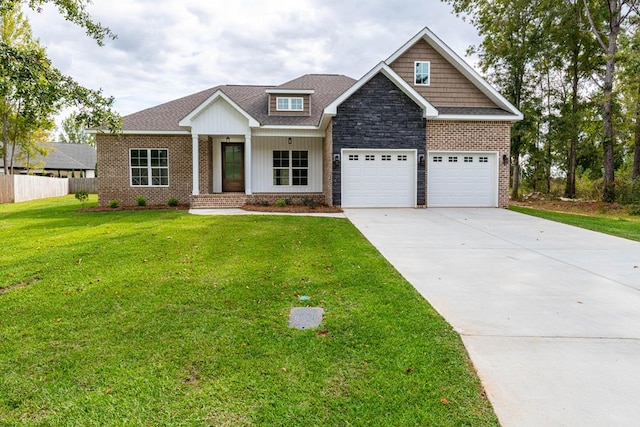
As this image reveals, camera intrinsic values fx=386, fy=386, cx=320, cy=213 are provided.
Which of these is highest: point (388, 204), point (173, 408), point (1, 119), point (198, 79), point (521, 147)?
point (198, 79)

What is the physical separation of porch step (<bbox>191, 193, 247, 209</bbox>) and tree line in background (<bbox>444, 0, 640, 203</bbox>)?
14.5 meters

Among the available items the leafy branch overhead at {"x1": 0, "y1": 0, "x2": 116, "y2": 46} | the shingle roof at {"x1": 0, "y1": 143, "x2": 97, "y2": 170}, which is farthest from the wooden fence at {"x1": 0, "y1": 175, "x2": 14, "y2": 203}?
the shingle roof at {"x1": 0, "y1": 143, "x2": 97, "y2": 170}

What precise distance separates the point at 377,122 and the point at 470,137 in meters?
3.70

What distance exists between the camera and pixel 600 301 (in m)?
4.48

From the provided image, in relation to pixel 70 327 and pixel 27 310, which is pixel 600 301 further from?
pixel 27 310

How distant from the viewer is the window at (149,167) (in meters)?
16.8

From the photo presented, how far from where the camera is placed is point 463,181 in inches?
596

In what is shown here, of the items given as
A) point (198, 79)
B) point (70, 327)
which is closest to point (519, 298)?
point (70, 327)

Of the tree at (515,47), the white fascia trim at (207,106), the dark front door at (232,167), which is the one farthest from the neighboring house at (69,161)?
the tree at (515,47)

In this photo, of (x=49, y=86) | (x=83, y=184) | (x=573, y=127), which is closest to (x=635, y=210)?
(x=573, y=127)

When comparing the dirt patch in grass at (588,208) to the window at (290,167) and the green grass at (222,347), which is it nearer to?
the window at (290,167)

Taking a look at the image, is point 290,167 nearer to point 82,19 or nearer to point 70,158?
point 82,19

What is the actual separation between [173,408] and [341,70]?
2427 cm

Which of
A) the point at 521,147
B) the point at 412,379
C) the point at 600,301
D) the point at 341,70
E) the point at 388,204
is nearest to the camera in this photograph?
the point at 412,379
